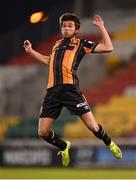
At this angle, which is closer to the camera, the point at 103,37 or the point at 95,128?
the point at 103,37

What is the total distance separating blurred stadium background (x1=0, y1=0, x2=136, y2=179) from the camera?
1817cm

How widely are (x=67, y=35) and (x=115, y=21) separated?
44.0 ft

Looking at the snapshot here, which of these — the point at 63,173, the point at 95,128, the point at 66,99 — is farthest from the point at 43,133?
the point at 63,173

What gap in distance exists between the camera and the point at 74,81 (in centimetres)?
974

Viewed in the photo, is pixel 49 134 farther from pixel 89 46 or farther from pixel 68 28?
pixel 68 28

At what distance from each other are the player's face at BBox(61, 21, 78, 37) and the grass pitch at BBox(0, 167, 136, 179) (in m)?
3.93

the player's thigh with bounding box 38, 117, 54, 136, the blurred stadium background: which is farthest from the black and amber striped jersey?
the blurred stadium background

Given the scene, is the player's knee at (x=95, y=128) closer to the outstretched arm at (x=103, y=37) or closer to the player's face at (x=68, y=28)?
the outstretched arm at (x=103, y=37)

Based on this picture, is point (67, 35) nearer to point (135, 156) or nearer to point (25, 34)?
point (135, 156)

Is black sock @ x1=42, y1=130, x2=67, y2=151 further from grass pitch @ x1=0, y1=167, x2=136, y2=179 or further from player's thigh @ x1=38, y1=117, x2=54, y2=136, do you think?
grass pitch @ x1=0, y1=167, x2=136, y2=179

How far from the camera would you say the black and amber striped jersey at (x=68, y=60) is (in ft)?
31.9

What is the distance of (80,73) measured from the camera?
864 inches

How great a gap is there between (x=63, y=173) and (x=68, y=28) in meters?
5.42
